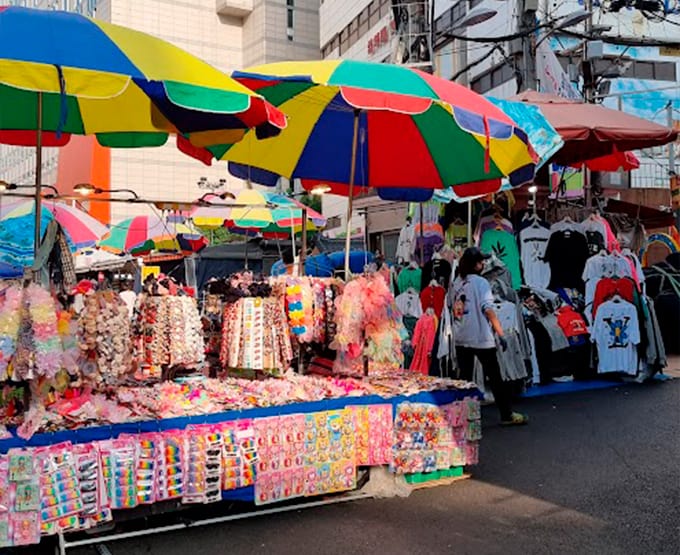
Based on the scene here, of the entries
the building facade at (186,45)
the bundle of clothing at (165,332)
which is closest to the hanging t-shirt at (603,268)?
the bundle of clothing at (165,332)

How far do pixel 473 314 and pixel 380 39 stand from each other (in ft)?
94.4

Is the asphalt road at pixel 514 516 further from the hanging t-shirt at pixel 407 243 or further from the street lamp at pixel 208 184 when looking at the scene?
the street lamp at pixel 208 184

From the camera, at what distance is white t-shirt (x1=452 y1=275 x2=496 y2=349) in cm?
678

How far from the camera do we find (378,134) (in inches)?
268

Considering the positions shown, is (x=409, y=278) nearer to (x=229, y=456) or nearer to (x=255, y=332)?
(x=255, y=332)

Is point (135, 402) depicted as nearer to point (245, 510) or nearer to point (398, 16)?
point (245, 510)

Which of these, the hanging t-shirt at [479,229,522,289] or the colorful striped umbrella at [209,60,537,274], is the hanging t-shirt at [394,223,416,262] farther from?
the colorful striped umbrella at [209,60,537,274]

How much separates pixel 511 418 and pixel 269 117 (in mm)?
4449

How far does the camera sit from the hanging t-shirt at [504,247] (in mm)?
10094

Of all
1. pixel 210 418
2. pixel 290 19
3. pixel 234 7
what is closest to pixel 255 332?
pixel 210 418

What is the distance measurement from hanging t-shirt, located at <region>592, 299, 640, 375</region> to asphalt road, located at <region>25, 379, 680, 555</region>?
10.3ft

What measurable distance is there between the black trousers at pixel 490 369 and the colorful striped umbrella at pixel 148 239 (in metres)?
8.91

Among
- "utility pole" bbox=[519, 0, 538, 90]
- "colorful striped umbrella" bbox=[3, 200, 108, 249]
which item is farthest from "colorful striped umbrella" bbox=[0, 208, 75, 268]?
"utility pole" bbox=[519, 0, 538, 90]

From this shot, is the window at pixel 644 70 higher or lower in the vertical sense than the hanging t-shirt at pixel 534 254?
higher
